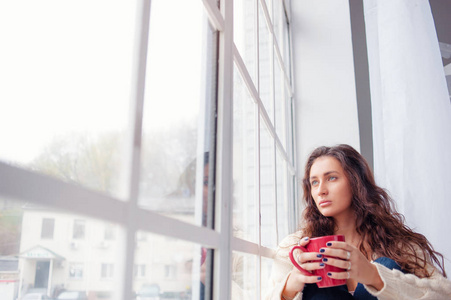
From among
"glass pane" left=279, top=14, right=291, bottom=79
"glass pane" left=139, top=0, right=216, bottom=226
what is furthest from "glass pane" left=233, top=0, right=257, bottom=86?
"glass pane" left=279, top=14, right=291, bottom=79

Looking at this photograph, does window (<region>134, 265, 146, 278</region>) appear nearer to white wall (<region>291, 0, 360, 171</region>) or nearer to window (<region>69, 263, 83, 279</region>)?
window (<region>69, 263, 83, 279</region>)

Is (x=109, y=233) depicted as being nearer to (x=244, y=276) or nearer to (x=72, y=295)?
(x=72, y=295)

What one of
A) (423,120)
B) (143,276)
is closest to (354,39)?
(423,120)

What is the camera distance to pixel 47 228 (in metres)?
0.28

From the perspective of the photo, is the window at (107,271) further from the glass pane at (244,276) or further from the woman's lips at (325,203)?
the woman's lips at (325,203)

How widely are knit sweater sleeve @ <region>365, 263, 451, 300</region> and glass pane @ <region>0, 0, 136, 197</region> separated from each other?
62 cm

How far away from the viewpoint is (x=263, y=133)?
1128mm

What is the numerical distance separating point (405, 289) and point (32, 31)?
0.81 meters

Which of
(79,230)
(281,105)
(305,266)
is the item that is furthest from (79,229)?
(281,105)

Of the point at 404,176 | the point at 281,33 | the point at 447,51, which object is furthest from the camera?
the point at 447,51

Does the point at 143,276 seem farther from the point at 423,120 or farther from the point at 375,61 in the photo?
the point at 375,61

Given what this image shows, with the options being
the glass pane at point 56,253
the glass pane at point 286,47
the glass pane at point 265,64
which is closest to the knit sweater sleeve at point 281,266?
the glass pane at point 265,64

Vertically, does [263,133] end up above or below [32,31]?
above

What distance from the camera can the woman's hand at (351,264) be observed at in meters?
0.71
